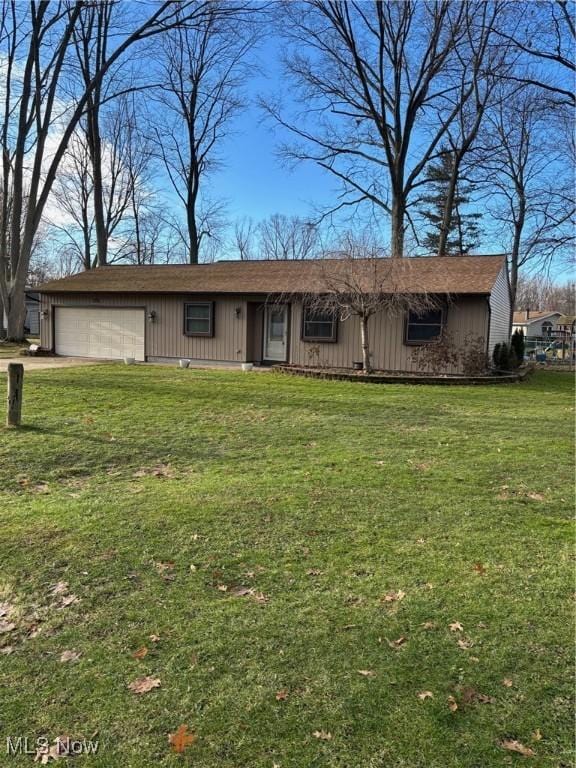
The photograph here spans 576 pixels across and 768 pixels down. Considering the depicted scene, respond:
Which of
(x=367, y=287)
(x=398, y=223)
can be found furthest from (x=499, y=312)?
(x=398, y=223)

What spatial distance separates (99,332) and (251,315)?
572 centimetres

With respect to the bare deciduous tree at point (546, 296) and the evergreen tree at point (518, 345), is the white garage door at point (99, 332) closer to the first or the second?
the evergreen tree at point (518, 345)

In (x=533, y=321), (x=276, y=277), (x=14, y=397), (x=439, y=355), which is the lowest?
(x=14, y=397)

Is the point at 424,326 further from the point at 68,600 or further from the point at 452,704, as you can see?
the point at 452,704

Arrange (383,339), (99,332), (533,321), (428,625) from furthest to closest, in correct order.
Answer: (533,321) < (99,332) < (383,339) < (428,625)

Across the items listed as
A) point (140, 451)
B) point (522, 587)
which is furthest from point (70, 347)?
point (522, 587)

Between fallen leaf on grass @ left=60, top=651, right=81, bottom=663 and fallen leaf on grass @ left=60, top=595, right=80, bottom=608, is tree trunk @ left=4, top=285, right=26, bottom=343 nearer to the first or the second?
fallen leaf on grass @ left=60, top=595, right=80, bottom=608

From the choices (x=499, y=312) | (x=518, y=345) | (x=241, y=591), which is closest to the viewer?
(x=241, y=591)

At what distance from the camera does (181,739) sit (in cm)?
203

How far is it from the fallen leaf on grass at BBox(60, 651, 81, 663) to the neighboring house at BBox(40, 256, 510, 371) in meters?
12.1

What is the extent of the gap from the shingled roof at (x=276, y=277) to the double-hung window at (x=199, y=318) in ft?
1.74

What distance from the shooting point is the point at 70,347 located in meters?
18.7

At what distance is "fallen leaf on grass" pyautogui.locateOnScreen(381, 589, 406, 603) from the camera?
9.88 ft

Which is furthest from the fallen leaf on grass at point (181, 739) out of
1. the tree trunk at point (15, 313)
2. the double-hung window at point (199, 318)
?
the tree trunk at point (15, 313)
